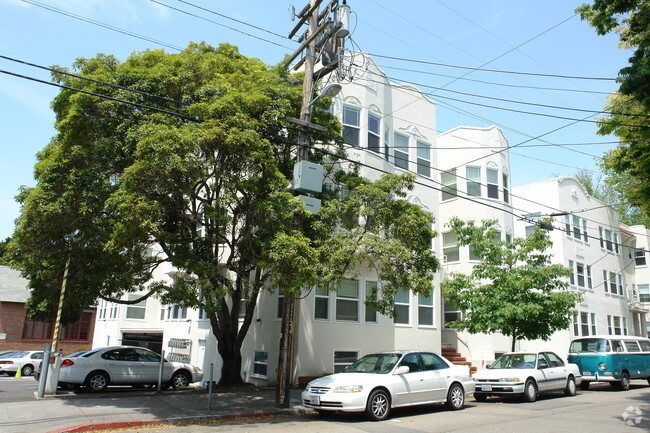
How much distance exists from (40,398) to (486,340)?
1791 centimetres

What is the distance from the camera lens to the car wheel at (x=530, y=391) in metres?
13.5

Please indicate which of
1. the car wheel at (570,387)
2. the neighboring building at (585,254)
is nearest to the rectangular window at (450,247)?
the neighboring building at (585,254)

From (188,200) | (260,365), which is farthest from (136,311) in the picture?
(188,200)

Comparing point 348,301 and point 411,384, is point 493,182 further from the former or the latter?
point 411,384

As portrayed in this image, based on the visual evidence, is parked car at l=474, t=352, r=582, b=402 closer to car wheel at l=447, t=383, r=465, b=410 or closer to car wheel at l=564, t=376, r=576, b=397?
car wheel at l=564, t=376, r=576, b=397

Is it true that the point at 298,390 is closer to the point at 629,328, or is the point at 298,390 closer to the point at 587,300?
the point at 587,300

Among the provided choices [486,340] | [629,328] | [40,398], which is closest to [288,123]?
[40,398]

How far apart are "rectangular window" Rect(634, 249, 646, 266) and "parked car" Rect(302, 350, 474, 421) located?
31.7 m

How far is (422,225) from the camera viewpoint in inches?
488

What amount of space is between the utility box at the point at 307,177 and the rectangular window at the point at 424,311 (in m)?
10.4

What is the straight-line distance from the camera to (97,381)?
48.2ft

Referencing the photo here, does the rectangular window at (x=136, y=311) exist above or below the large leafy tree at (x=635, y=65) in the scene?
below

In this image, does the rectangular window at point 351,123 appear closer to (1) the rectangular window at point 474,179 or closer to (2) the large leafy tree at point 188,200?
(2) the large leafy tree at point 188,200

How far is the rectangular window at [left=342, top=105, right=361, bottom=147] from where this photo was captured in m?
18.8
